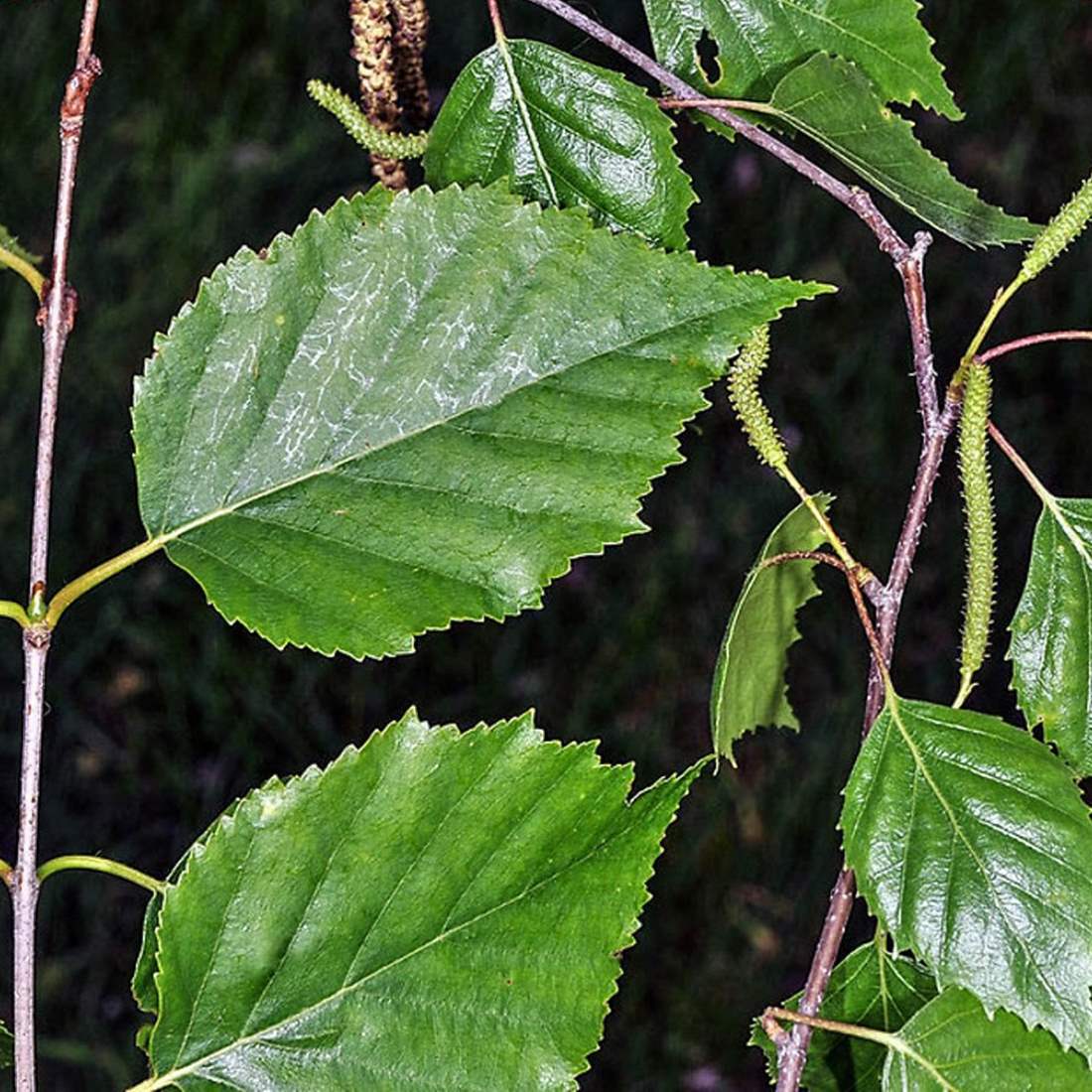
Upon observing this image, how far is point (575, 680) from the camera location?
243 cm

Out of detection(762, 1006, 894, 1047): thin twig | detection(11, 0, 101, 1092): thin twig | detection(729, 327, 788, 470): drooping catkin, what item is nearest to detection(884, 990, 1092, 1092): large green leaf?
detection(762, 1006, 894, 1047): thin twig

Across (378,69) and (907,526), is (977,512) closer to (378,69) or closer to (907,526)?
(907,526)

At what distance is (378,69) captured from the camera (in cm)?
74

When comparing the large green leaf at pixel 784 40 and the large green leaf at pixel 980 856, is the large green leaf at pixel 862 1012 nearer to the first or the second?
the large green leaf at pixel 980 856

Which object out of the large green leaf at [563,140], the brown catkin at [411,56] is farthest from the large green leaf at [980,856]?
the brown catkin at [411,56]

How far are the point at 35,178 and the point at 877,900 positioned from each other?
2.09 m

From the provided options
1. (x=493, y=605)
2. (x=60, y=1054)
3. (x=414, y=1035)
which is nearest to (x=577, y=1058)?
(x=414, y=1035)

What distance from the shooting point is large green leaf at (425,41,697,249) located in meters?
0.73

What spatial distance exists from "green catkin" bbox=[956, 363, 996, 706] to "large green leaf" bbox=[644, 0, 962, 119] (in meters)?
0.14

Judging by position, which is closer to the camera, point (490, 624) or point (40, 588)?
point (40, 588)

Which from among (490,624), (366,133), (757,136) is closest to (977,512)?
(757,136)

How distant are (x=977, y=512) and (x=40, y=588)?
38 centimetres

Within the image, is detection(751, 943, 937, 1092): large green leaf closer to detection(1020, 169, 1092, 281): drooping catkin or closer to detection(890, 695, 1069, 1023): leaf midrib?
detection(890, 695, 1069, 1023): leaf midrib

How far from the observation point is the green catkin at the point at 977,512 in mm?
699
